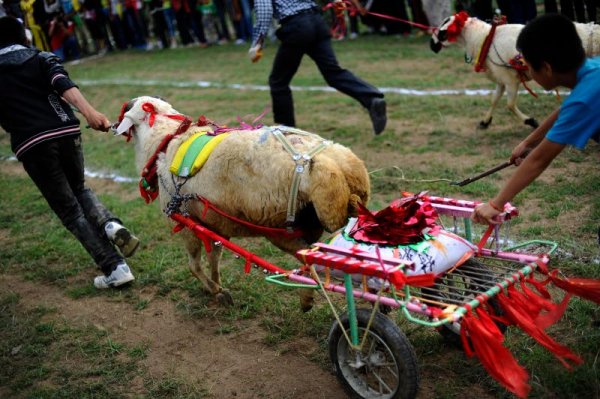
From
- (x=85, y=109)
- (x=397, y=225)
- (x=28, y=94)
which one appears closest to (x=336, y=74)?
(x=85, y=109)

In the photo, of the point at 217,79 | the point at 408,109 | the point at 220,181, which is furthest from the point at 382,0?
the point at 220,181

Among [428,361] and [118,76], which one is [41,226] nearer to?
[428,361]

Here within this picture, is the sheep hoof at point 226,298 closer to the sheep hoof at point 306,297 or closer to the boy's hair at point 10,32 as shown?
the sheep hoof at point 306,297

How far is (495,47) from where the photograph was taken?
6.61m

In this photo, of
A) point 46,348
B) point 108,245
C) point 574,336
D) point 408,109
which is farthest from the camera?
point 408,109

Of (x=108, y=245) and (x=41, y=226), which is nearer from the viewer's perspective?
(x=108, y=245)

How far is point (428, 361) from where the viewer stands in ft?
11.3

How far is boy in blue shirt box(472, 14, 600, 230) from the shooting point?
2631 mm

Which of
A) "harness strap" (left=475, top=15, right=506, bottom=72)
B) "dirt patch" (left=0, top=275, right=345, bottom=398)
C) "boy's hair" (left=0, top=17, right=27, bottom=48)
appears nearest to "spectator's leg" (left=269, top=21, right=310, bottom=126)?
"harness strap" (left=475, top=15, right=506, bottom=72)

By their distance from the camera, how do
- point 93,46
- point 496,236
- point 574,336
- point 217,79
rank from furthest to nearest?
point 93,46
point 217,79
point 574,336
point 496,236

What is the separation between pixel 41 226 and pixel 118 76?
903cm

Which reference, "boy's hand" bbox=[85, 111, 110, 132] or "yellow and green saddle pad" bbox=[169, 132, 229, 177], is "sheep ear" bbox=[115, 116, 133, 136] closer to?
"boy's hand" bbox=[85, 111, 110, 132]

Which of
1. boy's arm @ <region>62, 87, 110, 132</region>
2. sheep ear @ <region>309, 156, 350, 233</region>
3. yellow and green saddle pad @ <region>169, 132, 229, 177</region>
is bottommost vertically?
sheep ear @ <region>309, 156, 350, 233</region>

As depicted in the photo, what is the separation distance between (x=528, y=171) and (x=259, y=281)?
98.7 inches
